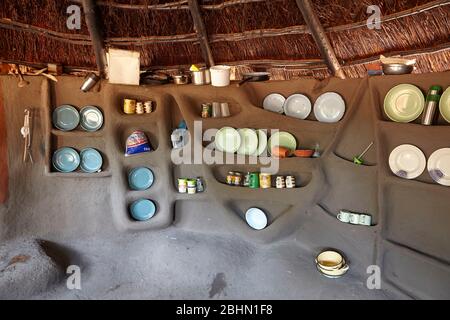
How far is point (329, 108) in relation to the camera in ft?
8.81

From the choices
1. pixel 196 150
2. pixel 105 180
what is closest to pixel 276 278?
pixel 196 150

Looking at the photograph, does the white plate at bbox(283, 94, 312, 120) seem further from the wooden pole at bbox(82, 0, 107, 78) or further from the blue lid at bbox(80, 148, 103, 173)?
the wooden pole at bbox(82, 0, 107, 78)

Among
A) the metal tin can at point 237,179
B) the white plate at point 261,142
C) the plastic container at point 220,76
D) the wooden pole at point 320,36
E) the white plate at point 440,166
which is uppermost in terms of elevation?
the wooden pole at point 320,36

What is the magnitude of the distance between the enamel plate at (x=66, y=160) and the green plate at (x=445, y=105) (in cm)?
304

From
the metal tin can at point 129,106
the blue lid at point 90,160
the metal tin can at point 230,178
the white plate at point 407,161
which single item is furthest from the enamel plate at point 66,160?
the white plate at point 407,161

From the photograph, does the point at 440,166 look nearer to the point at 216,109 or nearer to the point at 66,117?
the point at 216,109

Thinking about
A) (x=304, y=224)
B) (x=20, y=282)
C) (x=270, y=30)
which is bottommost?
(x=20, y=282)

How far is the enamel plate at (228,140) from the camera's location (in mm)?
2883

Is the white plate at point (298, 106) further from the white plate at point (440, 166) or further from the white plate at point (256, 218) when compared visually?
Answer: the white plate at point (440, 166)

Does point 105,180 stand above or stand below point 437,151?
below

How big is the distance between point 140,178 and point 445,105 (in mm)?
2548
